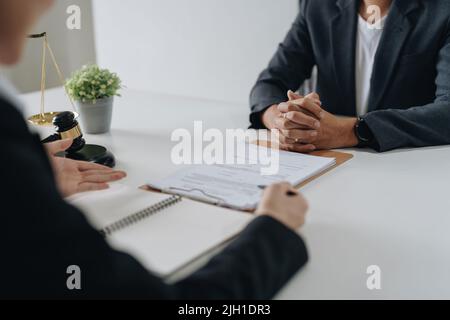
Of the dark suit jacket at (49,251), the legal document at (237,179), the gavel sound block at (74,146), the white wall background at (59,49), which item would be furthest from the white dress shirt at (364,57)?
the white wall background at (59,49)

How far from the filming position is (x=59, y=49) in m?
3.27

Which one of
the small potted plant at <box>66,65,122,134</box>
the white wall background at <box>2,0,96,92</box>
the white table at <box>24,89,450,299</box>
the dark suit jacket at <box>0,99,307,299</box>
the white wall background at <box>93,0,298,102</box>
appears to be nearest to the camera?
the dark suit jacket at <box>0,99,307,299</box>

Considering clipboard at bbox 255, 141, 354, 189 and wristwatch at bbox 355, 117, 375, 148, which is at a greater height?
wristwatch at bbox 355, 117, 375, 148

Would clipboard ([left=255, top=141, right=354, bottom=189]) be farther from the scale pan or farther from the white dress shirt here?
the scale pan

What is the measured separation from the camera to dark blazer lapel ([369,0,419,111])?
1651 millimetres

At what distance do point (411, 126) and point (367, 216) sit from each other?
519 mm

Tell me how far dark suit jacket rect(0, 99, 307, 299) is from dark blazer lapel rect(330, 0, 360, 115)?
1.26m

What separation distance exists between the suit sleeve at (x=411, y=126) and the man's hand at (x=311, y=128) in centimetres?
7

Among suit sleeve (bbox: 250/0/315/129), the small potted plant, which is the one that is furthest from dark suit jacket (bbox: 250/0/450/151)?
the small potted plant

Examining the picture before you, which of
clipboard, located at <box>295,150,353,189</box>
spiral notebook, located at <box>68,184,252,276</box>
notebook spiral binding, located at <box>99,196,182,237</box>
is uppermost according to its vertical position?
notebook spiral binding, located at <box>99,196,182,237</box>

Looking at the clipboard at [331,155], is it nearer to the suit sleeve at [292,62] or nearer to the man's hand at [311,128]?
the man's hand at [311,128]

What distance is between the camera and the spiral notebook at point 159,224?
2.59ft

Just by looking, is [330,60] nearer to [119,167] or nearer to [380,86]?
[380,86]

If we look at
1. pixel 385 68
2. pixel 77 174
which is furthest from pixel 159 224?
pixel 385 68
